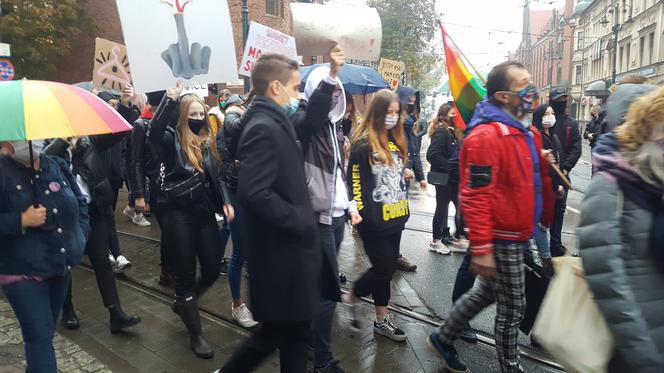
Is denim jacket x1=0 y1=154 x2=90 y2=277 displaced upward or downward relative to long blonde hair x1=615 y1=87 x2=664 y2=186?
downward

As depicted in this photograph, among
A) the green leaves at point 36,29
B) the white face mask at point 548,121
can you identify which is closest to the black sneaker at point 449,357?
the white face mask at point 548,121

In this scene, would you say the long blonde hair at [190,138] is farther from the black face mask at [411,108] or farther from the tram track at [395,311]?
the black face mask at [411,108]

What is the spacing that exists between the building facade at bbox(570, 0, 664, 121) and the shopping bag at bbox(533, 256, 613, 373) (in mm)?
25328

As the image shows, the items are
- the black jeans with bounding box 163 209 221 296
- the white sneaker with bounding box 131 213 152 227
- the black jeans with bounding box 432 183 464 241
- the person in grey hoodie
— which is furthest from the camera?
the white sneaker with bounding box 131 213 152 227

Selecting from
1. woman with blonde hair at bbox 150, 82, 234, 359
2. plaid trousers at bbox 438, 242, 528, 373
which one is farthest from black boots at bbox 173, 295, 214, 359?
plaid trousers at bbox 438, 242, 528, 373

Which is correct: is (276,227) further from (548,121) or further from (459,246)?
(459,246)

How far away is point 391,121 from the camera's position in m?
3.91

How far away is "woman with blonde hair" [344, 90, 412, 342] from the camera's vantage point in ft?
12.2

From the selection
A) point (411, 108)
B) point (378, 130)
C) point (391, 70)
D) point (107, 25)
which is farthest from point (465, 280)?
point (107, 25)

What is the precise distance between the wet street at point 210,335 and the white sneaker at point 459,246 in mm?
536

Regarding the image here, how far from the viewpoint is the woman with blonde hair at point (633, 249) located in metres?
1.79

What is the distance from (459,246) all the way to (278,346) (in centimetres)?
449

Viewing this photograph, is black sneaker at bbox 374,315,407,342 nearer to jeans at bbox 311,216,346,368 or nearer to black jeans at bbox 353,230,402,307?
black jeans at bbox 353,230,402,307

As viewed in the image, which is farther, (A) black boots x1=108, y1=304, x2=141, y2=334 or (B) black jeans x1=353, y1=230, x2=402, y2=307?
(A) black boots x1=108, y1=304, x2=141, y2=334
